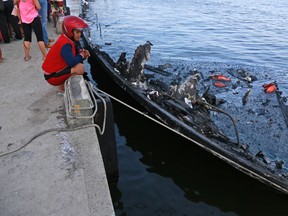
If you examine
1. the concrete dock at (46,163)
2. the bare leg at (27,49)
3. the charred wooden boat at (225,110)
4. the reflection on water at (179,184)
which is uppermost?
the bare leg at (27,49)

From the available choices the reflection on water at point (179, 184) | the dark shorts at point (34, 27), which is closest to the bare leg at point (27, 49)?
the dark shorts at point (34, 27)

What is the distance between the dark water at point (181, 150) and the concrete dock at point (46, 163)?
1784 millimetres

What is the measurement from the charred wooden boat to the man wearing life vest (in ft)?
7.74

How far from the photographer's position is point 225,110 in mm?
8109

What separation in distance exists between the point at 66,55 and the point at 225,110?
16.7 feet

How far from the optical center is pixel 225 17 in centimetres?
2491

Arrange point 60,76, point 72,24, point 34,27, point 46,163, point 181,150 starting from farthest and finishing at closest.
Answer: point 34,27 → point 181,150 → point 60,76 → point 72,24 → point 46,163

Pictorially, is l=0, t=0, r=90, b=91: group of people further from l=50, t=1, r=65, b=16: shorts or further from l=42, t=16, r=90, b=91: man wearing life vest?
l=50, t=1, r=65, b=16: shorts

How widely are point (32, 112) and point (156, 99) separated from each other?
3.32m

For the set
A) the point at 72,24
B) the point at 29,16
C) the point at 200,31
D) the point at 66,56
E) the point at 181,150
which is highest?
the point at 72,24

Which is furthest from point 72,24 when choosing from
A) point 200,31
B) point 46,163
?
point 200,31

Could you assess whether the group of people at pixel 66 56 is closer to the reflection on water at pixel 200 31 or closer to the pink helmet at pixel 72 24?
the pink helmet at pixel 72 24

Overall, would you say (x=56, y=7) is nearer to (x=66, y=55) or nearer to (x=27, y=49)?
(x=27, y=49)

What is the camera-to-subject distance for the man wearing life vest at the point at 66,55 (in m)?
4.72
